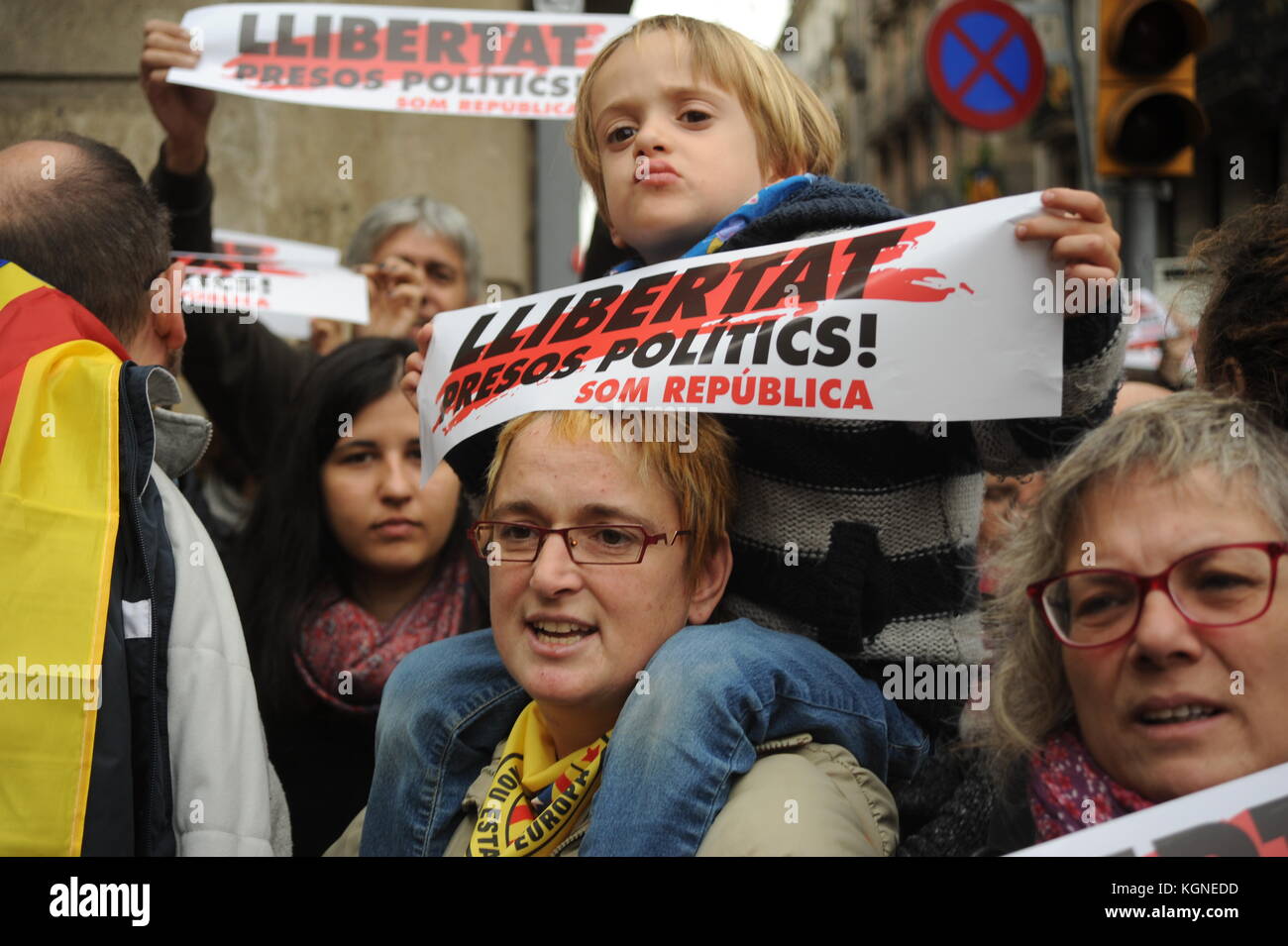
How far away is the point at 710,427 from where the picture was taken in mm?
2133

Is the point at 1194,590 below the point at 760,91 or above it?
below

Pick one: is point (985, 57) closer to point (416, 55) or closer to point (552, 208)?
point (552, 208)

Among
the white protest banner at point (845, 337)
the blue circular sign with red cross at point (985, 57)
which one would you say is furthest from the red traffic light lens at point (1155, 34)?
the white protest banner at point (845, 337)

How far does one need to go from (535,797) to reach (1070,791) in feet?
2.44

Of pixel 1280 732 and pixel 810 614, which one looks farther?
pixel 810 614

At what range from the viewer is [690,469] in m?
2.05

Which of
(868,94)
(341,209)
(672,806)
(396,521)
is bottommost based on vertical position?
(672,806)

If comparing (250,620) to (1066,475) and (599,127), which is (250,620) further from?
(1066,475)

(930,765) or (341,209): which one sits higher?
(341,209)

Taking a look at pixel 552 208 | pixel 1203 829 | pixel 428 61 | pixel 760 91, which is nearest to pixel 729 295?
pixel 760 91

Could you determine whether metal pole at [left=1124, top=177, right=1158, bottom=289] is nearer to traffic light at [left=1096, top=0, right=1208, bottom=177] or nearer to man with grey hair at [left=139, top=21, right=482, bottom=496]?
traffic light at [left=1096, top=0, right=1208, bottom=177]

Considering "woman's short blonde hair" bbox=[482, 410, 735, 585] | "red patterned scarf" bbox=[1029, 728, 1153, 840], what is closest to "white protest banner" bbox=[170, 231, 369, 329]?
"woman's short blonde hair" bbox=[482, 410, 735, 585]

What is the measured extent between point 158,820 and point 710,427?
97cm
